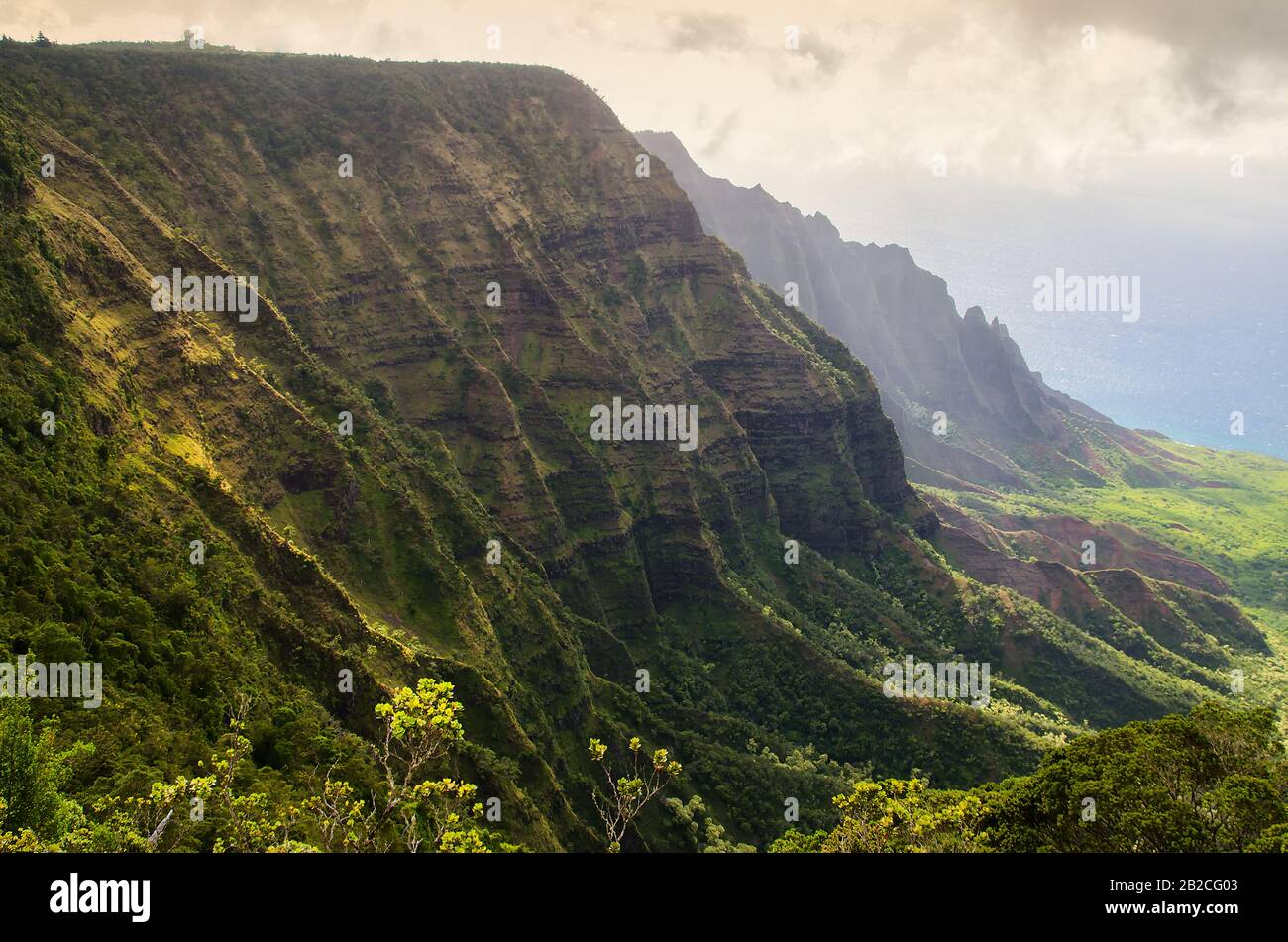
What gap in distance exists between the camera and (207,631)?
44.5 metres

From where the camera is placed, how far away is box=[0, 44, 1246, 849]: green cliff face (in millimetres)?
46219

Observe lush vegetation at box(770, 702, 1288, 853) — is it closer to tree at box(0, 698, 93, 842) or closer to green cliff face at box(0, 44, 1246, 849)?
tree at box(0, 698, 93, 842)

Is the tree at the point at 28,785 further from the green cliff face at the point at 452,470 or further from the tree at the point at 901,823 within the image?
the tree at the point at 901,823

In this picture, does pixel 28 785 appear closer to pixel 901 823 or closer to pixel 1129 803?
pixel 901 823

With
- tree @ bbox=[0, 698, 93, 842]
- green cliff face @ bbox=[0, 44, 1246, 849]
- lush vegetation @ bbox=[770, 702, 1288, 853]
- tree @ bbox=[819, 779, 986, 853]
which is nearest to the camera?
tree @ bbox=[0, 698, 93, 842]

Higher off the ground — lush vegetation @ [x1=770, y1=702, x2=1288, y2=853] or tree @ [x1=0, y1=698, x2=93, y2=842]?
tree @ [x1=0, y1=698, x2=93, y2=842]

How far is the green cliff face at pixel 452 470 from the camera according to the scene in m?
46.2

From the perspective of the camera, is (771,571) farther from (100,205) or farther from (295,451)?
(100,205)

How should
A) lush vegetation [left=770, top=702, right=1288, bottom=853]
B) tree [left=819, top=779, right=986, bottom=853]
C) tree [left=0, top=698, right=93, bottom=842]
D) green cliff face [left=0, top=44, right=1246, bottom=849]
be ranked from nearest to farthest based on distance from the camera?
tree [left=0, top=698, right=93, bottom=842]
lush vegetation [left=770, top=702, right=1288, bottom=853]
tree [left=819, top=779, right=986, bottom=853]
green cliff face [left=0, top=44, right=1246, bottom=849]

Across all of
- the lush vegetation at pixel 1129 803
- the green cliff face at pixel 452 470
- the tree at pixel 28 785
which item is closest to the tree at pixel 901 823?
the lush vegetation at pixel 1129 803

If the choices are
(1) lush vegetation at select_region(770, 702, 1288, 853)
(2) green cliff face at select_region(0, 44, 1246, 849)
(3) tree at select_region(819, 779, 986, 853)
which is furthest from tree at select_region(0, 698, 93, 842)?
(1) lush vegetation at select_region(770, 702, 1288, 853)

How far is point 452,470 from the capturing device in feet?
287

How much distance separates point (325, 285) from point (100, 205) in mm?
25806

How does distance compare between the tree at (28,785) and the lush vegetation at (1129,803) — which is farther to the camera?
the lush vegetation at (1129,803)
